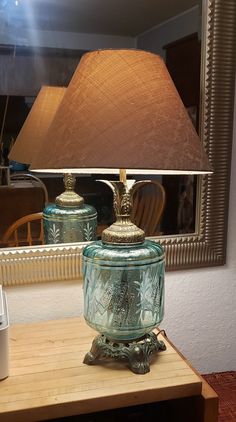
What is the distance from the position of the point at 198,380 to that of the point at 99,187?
533mm

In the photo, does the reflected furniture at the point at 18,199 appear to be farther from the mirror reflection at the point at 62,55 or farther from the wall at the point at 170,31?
the wall at the point at 170,31

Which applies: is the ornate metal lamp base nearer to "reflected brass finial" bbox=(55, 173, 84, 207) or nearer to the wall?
"reflected brass finial" bbox=(55, 173, 84, 207)

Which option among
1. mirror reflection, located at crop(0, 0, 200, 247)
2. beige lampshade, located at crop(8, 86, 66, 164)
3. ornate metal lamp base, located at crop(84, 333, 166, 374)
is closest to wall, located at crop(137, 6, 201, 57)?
mirror reflection, located at crop(0, 0, 200, 247)

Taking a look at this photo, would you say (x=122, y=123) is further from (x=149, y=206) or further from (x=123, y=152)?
(x=149, y=206)

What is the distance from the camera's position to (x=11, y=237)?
1.12 m

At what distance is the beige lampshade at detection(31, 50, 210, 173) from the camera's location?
0.74 m

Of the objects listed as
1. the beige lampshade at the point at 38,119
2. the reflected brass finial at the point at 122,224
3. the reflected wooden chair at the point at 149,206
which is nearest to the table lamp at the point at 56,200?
the beige lampshade at the point at 38,119

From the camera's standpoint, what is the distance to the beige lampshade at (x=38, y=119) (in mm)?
1057

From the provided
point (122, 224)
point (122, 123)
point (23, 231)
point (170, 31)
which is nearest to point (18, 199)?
point (23, 231)

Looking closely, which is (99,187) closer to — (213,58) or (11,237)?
(11,237)

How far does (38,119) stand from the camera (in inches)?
→ 42.0

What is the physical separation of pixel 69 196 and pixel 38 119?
21 centimetres

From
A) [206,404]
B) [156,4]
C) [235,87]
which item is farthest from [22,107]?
[206,404]

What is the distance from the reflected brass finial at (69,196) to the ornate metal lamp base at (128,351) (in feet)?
1.17
